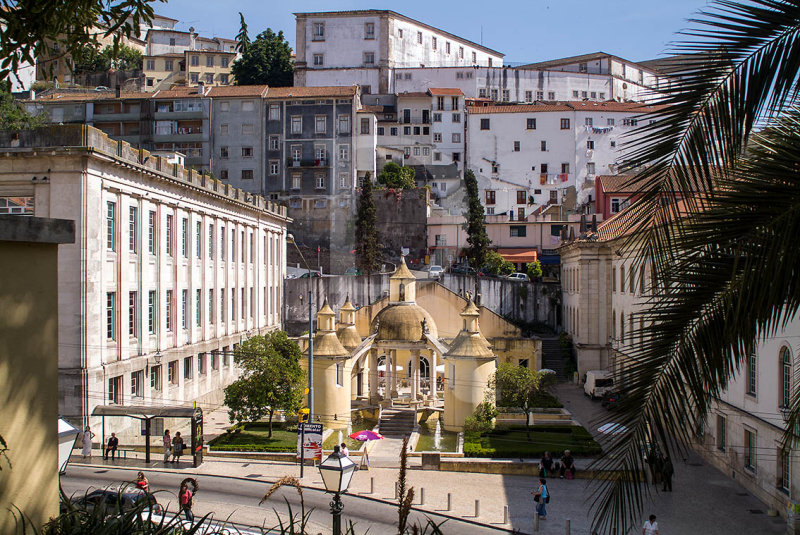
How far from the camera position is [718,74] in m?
7.64

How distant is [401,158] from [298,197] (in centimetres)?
1639

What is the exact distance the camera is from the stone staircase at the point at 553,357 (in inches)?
2172

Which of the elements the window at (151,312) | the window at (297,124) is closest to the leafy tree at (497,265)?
the window at (297,124)

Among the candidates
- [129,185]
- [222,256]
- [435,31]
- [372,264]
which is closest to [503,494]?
[129,185]

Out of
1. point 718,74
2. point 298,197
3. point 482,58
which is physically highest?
point 482,58

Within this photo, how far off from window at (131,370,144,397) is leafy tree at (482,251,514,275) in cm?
4104

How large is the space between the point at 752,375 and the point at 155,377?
82.7 ft

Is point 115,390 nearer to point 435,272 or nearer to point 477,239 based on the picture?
point 435,272

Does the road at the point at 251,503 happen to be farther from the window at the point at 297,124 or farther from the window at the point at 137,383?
the window at the point at 297,124

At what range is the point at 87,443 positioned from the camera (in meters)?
29.7

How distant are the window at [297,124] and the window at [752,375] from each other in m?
58.0

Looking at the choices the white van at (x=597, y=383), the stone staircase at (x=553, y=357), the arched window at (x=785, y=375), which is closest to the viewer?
the arched window at (x=785, y=375)

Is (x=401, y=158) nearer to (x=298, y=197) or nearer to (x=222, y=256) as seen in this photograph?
(x=298, y=197)

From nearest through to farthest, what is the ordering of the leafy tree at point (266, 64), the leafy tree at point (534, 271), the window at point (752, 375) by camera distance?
the window at point (752, 375), the leafy tree at point (534, 271), the leafy tree at point (266, 64)
